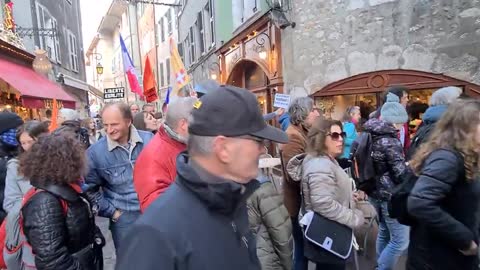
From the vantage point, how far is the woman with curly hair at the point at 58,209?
2.27 m

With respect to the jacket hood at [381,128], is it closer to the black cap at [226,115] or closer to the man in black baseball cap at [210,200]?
the man in black baseball cap at [210,200]

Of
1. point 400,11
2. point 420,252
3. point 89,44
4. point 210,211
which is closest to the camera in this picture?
point 210,211

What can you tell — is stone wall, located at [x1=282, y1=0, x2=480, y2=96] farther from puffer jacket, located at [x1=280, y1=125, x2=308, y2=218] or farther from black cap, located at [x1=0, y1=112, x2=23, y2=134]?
black cap, located at [x1=0, y1=112, x2=23, y2=134]

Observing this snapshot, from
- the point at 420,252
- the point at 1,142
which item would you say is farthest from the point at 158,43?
the point at 420,252

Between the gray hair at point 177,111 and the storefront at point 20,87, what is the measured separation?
6.50m

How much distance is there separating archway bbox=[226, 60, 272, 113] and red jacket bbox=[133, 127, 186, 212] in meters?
8.32

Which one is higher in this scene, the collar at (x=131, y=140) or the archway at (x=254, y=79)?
the archway at (x=254, y=79)

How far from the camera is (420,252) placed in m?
2.48

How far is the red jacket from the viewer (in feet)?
7.65

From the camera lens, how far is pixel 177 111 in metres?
2.51

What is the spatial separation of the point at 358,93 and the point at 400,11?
5.97 ft

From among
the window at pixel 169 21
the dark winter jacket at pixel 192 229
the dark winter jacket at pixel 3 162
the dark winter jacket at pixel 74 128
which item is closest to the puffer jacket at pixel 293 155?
the dark winter jacket at pixel 74 128

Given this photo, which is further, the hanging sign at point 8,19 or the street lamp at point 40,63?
the street lamp at point 40,63

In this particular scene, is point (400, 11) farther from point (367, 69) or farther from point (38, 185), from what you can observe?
point (38, 185)
